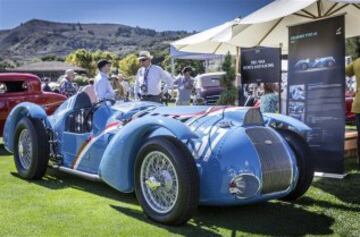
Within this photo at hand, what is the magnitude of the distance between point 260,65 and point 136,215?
228 inches

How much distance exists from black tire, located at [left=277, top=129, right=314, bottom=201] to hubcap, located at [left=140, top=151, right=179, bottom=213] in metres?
1.55

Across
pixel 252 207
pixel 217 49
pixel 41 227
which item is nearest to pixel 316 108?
pixel 252 207

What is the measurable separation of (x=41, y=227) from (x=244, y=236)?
6.15 ft

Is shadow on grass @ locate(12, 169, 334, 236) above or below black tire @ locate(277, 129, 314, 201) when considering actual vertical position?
below

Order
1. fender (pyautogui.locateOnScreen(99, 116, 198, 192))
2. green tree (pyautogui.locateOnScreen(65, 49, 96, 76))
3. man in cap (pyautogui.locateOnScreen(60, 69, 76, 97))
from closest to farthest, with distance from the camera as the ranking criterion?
fender (pyautogui.locateOnScreen(99, 116, 198, 192)) < man in cap (pyautogui.locateOnScreen(60, 69, 76, 97)) < green tree (pyautogui.locateOnScreen(65, 49, 96, 76))

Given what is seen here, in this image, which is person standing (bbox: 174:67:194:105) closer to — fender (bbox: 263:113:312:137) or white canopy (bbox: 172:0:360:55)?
white canopy (bbox: 172:0:360:55)

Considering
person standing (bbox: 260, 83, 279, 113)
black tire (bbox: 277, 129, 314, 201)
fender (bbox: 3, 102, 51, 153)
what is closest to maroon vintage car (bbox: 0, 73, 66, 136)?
fender (bbox: 3, 102, 51, 153)

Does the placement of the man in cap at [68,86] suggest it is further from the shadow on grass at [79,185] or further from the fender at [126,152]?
the fender at [126,152]

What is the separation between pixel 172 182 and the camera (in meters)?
4.66

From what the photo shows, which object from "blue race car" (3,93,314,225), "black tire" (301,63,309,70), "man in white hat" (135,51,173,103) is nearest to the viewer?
"blue race car" (3,93,314,225)

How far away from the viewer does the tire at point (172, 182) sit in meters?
4.41

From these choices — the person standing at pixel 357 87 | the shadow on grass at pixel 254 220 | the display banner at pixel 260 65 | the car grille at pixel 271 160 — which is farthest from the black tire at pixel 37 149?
the display banner at pixel 260 65

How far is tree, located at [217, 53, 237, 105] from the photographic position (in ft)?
50.9

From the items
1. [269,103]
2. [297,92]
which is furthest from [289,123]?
[269,103]
